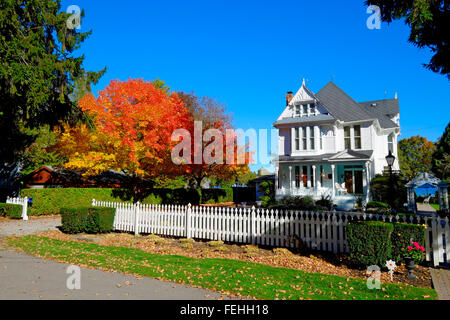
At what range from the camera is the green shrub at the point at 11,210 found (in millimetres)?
17859

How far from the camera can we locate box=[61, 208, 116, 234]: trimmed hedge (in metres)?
12.5

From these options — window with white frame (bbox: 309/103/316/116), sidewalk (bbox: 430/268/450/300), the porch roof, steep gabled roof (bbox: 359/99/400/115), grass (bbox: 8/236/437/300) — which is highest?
steep gabled roof (bbox: 359/99/400/115)

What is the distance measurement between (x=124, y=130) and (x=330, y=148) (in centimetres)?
1728

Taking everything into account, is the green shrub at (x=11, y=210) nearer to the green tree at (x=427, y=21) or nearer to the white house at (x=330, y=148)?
the white house at (x=330, y=148)

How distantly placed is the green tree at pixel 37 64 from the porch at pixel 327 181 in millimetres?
17754

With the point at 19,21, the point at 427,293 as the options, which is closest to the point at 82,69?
the point at 19,21

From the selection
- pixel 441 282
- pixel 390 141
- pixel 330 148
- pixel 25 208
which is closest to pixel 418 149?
pixel 390 141

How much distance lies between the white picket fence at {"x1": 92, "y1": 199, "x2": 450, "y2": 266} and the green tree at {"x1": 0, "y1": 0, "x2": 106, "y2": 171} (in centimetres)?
580

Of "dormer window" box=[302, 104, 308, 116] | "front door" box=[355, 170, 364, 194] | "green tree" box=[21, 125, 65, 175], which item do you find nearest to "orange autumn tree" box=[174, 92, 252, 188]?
"dormer window" box=[302, 104, 308, 116]

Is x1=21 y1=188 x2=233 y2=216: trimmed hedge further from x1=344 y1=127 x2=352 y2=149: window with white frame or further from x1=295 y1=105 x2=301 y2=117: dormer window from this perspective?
x1=344 y1=127 x2=352 y2=149: window with white frame

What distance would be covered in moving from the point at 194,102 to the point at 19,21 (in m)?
21.0

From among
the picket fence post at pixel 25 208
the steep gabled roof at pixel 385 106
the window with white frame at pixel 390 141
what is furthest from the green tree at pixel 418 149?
the picket fence post at pixel 25 208

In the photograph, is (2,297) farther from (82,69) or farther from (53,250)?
(82,69)

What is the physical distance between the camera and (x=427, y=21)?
9.30 meters
